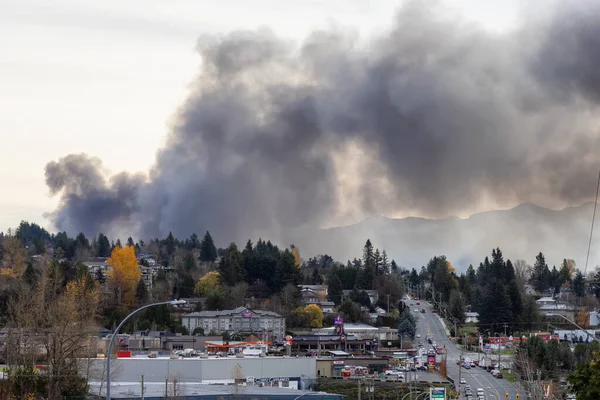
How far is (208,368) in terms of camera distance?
86.6 metres

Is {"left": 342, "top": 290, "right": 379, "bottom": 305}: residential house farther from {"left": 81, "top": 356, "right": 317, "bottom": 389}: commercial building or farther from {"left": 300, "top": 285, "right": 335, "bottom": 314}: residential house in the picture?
{"left": 81, "top": 356, "right": 317, "bottom": 389}: commercial building

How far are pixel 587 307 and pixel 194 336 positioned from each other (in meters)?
85.0

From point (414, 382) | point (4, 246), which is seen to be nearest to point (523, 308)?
point (414, 382)

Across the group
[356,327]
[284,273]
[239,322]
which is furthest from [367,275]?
[239,322]

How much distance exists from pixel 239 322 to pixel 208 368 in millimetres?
49800

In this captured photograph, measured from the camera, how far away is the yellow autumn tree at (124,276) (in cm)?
14400

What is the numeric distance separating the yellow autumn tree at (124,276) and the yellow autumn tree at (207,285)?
9.86 metres

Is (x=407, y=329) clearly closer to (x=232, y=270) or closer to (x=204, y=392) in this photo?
(x=232, y=270)

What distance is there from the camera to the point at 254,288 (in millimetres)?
161125

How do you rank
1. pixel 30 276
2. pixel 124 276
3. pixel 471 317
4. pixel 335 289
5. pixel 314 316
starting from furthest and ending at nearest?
pixel 335 289, pixel 471 317, pixel 124 276, pixel 314 316, pixel 30 276

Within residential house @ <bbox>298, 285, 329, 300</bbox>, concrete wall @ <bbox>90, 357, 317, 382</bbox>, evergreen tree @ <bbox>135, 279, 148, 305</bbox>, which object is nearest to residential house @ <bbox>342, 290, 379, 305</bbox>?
residential house @ <bbox>298, 285, 329, 300</bbox>

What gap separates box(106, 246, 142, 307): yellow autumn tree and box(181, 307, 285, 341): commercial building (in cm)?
1213

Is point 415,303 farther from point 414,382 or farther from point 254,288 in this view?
point 414,382

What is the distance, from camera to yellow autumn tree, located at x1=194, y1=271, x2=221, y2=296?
154 metres
